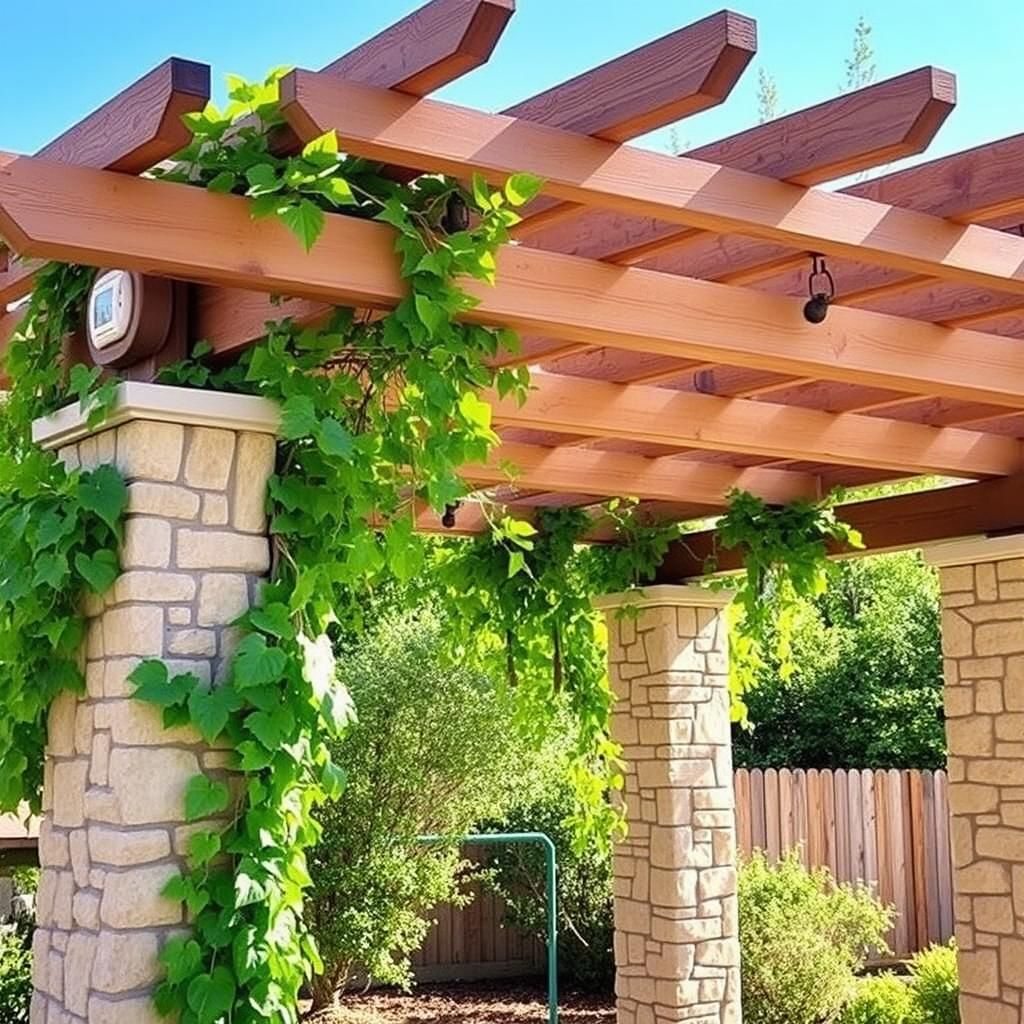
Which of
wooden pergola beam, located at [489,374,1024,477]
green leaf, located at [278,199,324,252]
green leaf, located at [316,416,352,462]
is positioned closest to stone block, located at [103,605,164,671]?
green leaf, located at [316,416,352,462]

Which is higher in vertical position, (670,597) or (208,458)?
(670,597)

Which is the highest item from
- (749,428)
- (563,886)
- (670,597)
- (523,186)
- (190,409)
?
(749,428)

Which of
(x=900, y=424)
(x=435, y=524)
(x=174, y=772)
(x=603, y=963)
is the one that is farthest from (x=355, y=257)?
(x=603, y=963)

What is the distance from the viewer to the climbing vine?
23.4 ft

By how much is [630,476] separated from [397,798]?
3326 mm

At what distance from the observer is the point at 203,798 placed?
3488mm

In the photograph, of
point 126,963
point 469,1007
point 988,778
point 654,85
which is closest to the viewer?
point 654,85

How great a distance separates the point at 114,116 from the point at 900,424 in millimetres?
3741

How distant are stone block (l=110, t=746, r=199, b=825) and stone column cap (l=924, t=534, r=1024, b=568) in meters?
4.08

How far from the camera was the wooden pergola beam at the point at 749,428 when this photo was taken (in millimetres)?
5359

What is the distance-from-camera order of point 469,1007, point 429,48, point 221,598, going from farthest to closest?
point 469,1007
point 221,598
point 429,48

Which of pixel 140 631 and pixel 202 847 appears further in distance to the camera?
pixel 140 631

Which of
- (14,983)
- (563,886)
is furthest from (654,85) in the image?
(563,886)

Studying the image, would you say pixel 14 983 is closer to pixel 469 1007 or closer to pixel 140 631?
pixel 469 1007
